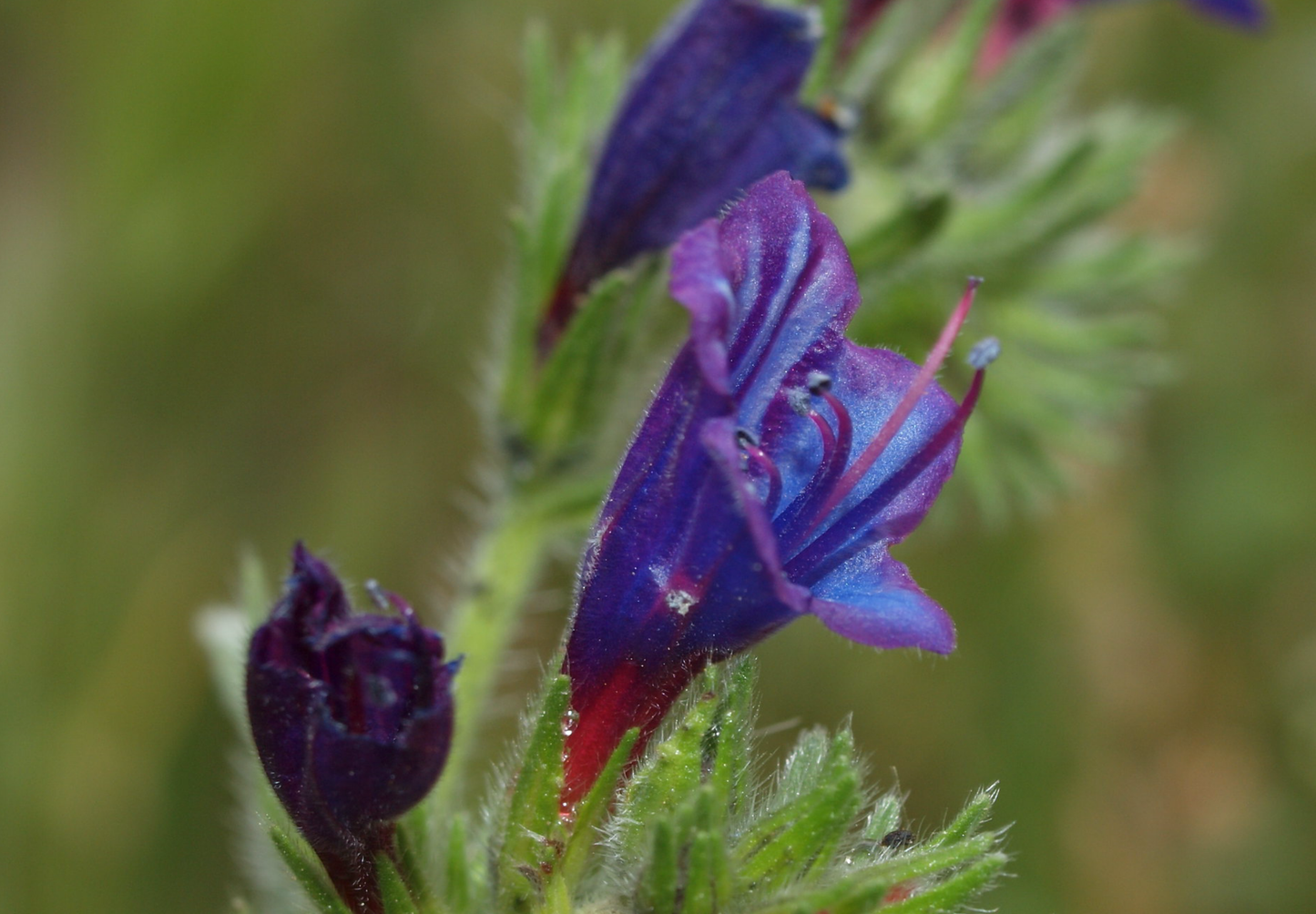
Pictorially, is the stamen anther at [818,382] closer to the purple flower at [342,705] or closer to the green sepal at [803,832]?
the green sepal at [803,832]

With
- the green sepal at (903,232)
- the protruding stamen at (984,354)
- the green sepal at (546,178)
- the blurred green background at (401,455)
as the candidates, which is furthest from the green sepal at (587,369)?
the blurred green background at (401,455)

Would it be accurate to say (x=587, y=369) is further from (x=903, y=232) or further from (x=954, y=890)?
(x=954, y=890)

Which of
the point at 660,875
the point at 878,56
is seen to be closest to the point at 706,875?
the point at 660,875

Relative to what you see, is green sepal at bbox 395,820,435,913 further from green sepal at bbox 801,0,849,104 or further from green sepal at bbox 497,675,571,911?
green sepal at bbox 801,0,849,104

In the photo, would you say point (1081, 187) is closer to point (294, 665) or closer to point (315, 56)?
point (294, 665)

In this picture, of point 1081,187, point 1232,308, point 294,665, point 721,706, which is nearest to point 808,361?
point 721,706

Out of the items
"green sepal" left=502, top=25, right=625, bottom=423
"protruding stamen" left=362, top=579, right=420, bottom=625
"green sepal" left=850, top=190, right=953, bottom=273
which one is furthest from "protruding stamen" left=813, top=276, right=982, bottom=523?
"green sepal" left=502, top=25, right=625, bottom=423
